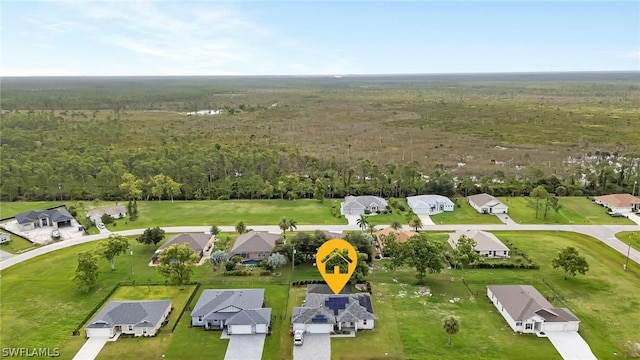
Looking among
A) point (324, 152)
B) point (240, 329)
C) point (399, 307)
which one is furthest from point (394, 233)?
point (324, 152)

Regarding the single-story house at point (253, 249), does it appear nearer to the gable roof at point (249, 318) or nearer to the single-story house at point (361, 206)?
the gable roof at point (249, 318)

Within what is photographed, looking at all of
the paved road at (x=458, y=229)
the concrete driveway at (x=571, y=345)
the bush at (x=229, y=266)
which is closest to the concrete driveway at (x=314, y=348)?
the bush at (x=229, y=266)

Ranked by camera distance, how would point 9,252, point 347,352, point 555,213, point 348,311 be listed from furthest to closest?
point 555,213 → point 9,252 → point 348,311 → point 347,352

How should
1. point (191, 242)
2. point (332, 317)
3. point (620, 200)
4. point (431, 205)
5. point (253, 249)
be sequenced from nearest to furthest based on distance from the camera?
1. point (332, 317)
2. point (253, 249)
3. point (191, 242)
4. point (620, 200)
5. point (431, 205)

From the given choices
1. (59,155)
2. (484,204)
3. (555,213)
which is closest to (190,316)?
(484,204)

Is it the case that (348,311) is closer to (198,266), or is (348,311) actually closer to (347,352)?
(347,352)

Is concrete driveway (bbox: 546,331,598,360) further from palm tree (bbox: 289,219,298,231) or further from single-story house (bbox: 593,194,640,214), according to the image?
single-story house (bbox: 593,194,640,214)

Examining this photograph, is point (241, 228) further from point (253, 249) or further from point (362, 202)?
point (362, 202)
